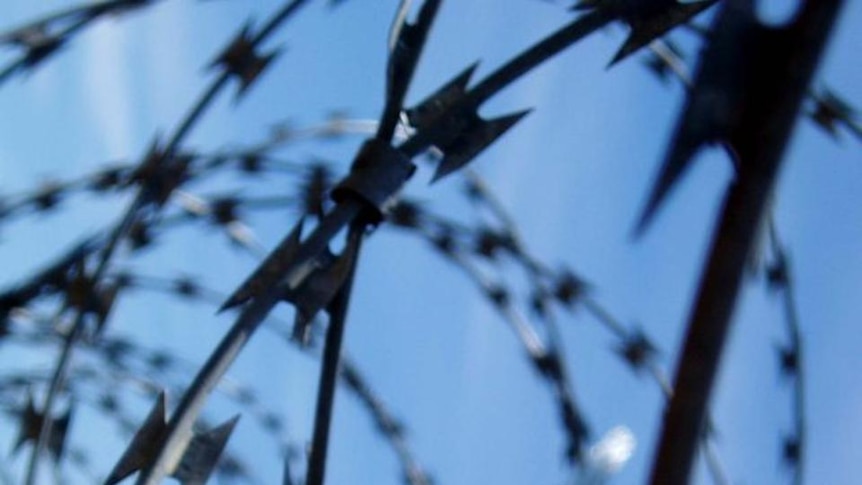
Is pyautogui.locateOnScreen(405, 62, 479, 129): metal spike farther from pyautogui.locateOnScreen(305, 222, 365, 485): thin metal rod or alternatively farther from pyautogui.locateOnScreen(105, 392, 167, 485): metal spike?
pyautogui.locateOnScreen(105, 392, 167, 485): metal spike

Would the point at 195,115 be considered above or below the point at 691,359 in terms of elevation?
above

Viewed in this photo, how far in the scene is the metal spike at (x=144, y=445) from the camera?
301 centimetres

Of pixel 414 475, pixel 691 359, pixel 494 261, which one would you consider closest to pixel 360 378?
pixel 414 475

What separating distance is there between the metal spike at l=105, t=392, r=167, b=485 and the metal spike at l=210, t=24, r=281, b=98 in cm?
98

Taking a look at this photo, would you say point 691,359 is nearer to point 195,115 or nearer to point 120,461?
point 120,461

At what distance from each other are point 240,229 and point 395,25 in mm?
2894

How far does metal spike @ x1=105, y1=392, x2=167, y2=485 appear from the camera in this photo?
3.01 metres

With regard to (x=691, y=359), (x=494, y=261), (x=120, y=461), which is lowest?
(x=691, y=359)

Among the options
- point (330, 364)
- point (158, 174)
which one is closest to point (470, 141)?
point (330, 364)

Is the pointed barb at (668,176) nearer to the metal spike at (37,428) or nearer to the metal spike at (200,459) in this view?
the metal spike at (200,459)

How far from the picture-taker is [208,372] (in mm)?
3068

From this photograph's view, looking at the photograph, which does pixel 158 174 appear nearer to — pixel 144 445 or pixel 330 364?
pixel 330 364

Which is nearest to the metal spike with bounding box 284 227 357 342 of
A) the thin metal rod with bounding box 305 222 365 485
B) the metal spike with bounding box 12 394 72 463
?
the thin metal rod with bounding box 305 222 365 485

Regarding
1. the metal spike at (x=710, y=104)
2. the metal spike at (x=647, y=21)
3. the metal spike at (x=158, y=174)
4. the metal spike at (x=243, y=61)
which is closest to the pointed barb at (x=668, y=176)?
the metal spike at (x=710, y=104)
